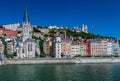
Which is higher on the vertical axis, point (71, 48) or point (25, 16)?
point (25, 16)

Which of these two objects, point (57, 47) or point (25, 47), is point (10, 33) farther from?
point (57, 47)

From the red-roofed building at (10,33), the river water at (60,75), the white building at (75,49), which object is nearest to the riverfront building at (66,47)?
the white building at (75,49)

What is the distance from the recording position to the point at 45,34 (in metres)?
165

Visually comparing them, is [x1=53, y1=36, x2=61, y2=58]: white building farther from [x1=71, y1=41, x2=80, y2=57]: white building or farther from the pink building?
[x1=71, y1=41, x2=80, y2=57]: white building

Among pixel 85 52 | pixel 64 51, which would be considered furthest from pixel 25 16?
pixel 85 52

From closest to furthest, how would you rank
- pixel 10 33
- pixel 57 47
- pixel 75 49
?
pixel 57 47
pixel 75 49
pixel 10 33

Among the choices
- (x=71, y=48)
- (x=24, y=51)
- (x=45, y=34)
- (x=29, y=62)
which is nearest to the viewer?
(x=29, y=62)

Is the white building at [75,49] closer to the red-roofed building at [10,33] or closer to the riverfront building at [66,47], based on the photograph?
the riverfront building at [66,47]

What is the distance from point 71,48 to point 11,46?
25143mm

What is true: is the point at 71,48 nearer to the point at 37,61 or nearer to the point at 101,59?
the point at 101,59

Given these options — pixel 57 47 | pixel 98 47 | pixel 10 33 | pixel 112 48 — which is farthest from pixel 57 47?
pixel 10 33

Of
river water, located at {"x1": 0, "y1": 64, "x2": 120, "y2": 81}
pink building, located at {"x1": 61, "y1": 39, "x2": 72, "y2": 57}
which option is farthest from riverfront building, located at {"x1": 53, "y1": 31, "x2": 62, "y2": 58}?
river water, located at {"x1": 0, "y1": 64, "x2": 120, "y2": 81}

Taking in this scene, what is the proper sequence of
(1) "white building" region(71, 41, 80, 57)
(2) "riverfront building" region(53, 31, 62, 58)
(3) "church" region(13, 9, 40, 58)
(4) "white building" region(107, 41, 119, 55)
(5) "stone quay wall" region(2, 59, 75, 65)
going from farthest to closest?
(4) "white building" region(107, 41, 119, 55) → (1) "white building" region(71, 41, 80, 57) → (3) "church" region(13, 9, 40, 58) → (2) "riverfront building" region(53, 31, 62, 58) → (5) "stone quay wall" region(2, 59, 75, 65)

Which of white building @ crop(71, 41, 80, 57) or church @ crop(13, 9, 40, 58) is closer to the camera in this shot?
church @ crop(13, 9, 40, 58)
